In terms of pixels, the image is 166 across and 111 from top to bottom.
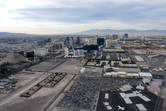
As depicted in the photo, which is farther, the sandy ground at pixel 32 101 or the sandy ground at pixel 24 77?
the sandy ground at pixel 24 77

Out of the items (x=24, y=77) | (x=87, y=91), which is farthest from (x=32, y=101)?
(x=24, y=77)

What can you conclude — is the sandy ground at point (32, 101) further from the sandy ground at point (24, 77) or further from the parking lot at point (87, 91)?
the sandy ground at point (24, 77)

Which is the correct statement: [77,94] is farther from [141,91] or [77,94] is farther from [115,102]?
Answer: [141,91]

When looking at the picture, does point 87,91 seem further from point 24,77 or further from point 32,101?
point 24,77

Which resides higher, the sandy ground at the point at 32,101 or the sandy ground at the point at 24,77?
the sandy ground at the point at 24,77

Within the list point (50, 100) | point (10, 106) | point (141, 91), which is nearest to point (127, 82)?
point (141, 91)

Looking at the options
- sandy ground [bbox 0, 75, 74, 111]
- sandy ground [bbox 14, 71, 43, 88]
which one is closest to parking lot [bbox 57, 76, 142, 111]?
sandy ground [bbox 0, 75, 74, 111]

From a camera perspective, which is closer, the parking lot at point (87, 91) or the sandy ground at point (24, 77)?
the parking lot at point (87, 91)

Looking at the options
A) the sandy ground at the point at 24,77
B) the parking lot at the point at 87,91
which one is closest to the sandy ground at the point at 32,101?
the parking lot at the point at 87,91
